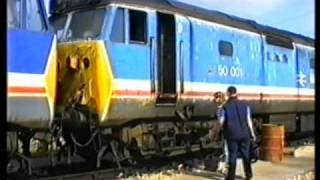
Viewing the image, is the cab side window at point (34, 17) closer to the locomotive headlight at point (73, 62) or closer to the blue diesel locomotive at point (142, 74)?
the blue diesel locomotive at point (142, 74)

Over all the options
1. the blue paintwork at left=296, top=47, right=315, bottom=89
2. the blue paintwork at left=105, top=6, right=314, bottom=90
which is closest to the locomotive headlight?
the blue paintwork at left=105, top=6, right=314, bottom=90

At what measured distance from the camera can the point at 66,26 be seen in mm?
12219

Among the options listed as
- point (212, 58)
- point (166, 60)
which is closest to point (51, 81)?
point (166, 60)

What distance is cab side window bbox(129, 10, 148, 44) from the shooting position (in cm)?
1201

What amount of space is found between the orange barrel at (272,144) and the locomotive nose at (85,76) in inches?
175

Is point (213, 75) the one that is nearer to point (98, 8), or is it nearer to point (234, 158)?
point (98, 8)

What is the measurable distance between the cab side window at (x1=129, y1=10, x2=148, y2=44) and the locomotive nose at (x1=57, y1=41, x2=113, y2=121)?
111 cm

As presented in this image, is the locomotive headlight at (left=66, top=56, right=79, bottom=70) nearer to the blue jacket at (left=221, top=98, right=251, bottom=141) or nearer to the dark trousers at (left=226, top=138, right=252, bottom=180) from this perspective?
the blue jacket at (left=221, top=98, right=251, bottom=141)

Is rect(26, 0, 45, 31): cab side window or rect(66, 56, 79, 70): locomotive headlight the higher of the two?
rect(26, 0, 45, 31): cab side window

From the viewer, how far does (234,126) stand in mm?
10023

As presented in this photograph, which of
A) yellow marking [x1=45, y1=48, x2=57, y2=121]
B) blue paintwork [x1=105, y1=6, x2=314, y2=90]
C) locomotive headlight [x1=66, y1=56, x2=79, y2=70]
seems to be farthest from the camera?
blue paintwork [x1=105, y1=6, x2=314, y2=90]

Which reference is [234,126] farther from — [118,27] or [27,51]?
[27,51]

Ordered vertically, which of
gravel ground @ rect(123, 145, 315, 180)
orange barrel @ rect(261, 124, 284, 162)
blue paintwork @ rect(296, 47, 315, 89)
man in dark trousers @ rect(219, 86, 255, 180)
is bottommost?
gravel ground @ rect(123, 145, 315, 180)

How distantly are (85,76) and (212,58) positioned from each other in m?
4.31
